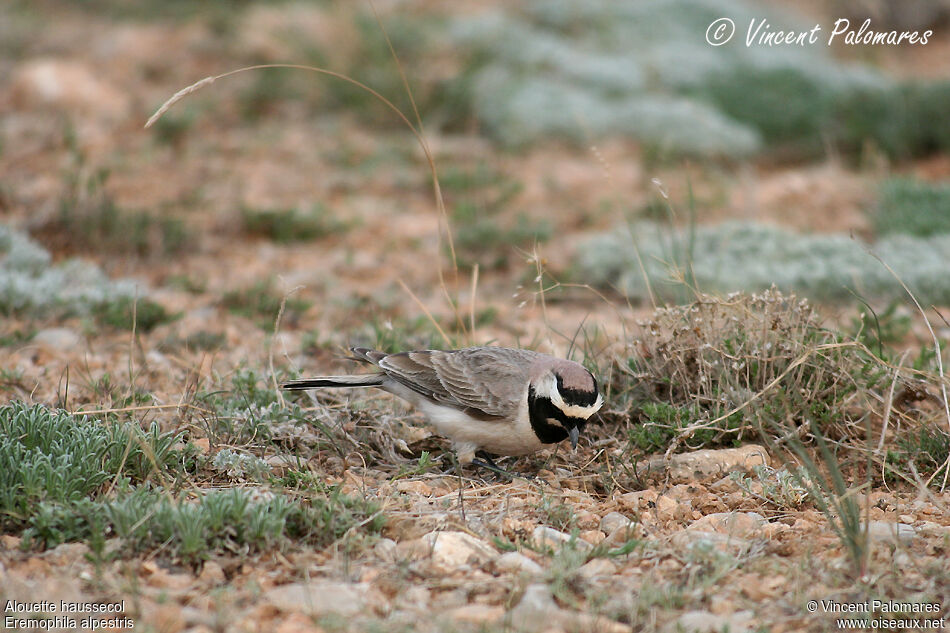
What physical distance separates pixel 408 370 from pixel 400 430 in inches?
13.1

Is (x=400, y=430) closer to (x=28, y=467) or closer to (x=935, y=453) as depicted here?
(x=28, y=467)

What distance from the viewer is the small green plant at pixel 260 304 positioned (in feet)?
19.7

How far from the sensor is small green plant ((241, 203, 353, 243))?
7.44 metres

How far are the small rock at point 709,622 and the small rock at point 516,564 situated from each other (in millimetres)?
513

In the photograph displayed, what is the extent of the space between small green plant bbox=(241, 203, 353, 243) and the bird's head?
384 centimetres

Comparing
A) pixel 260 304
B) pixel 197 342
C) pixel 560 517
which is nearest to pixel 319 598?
pixel 560 517

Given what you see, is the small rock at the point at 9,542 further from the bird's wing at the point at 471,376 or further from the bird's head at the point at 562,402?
the bird's head at the point at 562,402

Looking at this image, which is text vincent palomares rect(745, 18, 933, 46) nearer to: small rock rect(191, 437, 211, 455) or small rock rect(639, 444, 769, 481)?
small rock rect(639, 444, 769, 481)

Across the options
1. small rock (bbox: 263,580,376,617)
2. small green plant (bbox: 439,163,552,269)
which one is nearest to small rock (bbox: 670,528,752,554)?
small rock (bbox: 263,580,376,617)

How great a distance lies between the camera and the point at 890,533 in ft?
11.1

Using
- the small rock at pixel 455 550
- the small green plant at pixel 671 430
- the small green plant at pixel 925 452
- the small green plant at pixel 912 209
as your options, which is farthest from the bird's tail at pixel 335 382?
the small green plant at pixel 912 209

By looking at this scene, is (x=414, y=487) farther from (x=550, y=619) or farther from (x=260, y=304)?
(x=260, y=304)

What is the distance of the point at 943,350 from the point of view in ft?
16.5

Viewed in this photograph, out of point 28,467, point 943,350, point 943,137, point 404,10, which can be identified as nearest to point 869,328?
point 943,350
